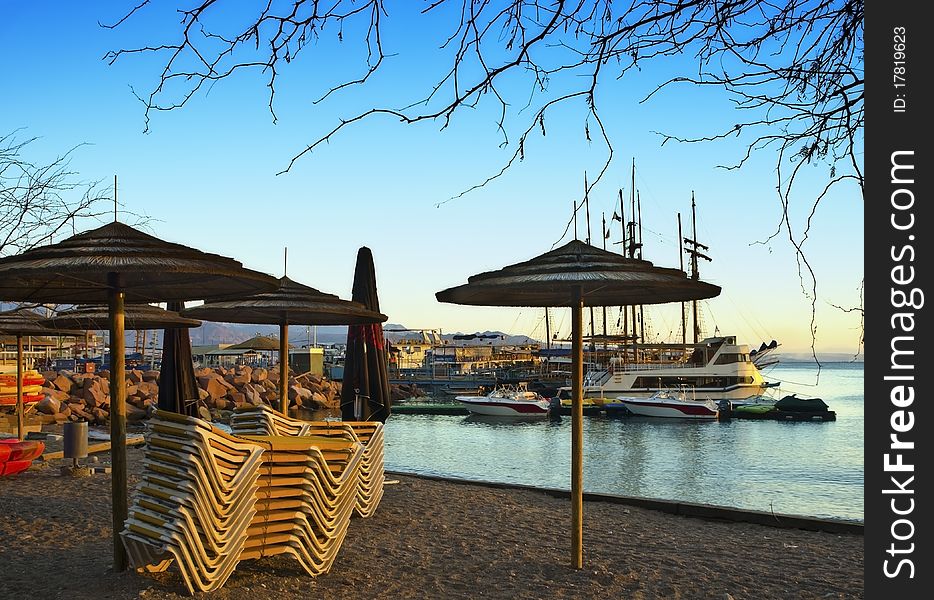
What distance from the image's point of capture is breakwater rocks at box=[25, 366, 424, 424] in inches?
1105

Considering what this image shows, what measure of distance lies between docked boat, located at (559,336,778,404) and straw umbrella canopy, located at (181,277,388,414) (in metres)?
36.1

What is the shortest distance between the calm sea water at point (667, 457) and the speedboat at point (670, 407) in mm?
791

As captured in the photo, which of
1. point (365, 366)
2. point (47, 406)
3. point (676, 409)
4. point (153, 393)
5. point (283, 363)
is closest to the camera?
point (283, 363)

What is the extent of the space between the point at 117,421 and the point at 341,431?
2322 mm

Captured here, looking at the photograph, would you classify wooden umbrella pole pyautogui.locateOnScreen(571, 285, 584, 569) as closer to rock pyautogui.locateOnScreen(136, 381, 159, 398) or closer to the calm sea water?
the calm sea water

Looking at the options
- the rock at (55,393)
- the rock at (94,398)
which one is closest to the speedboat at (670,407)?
the rock at (94,398)

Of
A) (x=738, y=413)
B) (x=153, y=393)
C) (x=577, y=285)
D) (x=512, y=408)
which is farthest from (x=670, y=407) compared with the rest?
(x=577, y=285)

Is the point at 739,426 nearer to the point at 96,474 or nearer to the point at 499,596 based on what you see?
the point at 96,474

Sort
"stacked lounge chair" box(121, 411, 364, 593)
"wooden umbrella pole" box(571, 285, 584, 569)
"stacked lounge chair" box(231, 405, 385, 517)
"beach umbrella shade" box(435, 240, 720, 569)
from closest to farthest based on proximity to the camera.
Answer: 1. "stacked lounge chair" box(121, 411, 364, 593)
2. "beach umbrella shade" box(435, 240, 720, 569)
3. "wooden umbrella pole" box(571, 285, 584, 569)
4. "stacked lounge chair" box(231, 405, 385, 517)

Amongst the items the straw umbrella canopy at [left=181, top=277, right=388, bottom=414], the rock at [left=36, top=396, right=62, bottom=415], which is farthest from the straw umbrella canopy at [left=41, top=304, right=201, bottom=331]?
the rock at [left=36, top=396, right=62, bottom=415]

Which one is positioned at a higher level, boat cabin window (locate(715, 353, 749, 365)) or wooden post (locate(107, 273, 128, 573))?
wooden post (locate(107, 273, 128, 573))

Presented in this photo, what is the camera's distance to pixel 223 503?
4.48m

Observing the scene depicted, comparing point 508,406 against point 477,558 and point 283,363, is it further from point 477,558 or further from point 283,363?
point 477,558

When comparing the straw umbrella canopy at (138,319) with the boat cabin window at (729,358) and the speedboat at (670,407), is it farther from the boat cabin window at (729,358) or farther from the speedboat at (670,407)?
the boat cabin window at (729,358)
